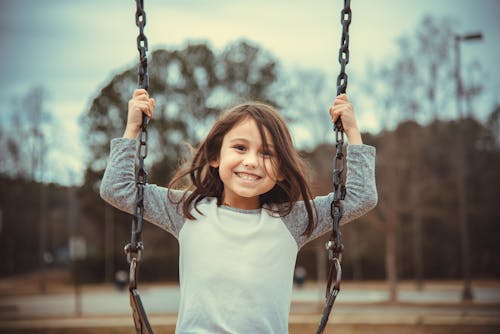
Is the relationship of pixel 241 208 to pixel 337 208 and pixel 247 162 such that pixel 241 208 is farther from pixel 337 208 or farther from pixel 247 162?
pixel 337 208

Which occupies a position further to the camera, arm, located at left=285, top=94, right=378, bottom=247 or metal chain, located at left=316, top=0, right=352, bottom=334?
arm, located at left=285, top=94, right=378, bottom=247

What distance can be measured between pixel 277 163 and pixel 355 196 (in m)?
0.35

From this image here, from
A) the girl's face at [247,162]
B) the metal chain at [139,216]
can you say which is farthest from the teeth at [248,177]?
the metal chain at [139,216]

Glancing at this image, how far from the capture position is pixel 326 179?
1809cm

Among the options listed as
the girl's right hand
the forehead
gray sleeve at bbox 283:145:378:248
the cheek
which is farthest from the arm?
the girl's right hand

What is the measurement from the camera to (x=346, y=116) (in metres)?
2.57

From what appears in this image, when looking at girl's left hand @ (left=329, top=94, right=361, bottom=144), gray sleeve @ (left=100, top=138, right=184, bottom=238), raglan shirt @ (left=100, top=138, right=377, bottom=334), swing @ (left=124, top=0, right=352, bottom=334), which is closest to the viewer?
raglan shirt @ (left=100, top=138, right=377, bottom=334)

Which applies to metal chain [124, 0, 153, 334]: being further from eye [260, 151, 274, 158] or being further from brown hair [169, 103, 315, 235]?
eye [260, 151, 274, 158]

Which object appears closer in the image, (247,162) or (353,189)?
(247,162)

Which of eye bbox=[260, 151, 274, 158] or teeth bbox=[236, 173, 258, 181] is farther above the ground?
eye bbox=[260, 151, 274, 158]

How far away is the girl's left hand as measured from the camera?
256 centimetres

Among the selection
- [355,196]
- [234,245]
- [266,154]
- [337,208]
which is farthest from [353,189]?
[234,245]

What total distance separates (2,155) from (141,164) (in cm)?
3021

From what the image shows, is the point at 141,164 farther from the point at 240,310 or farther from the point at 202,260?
the point at 240,310
